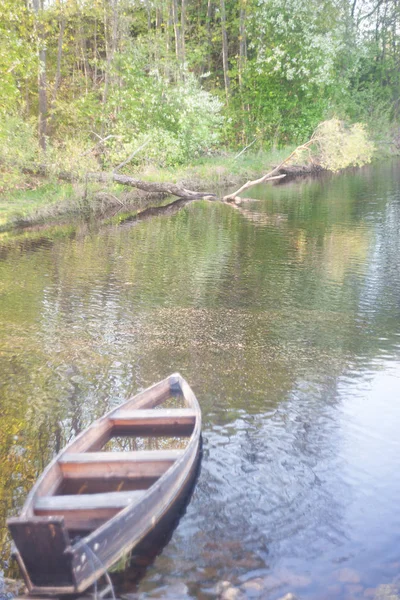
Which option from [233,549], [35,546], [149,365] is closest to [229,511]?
[233,549]

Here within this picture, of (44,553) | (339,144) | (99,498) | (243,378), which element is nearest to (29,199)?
(339,144)

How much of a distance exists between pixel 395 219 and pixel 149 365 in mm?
16114

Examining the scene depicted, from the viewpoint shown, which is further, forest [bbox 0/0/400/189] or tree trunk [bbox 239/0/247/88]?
tree trunk [bbox 239/0/247/88]

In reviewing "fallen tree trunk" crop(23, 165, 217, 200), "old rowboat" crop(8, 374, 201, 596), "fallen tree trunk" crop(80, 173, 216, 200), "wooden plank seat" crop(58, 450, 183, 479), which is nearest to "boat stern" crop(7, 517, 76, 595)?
"old rowboat" crop(8, 374, 201, 596)

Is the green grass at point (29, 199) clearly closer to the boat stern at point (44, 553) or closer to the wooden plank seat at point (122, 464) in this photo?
the wooden plank seat at point (122, 464)

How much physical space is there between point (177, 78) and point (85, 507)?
3194cm

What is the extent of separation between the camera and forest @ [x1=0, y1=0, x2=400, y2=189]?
2511 cm

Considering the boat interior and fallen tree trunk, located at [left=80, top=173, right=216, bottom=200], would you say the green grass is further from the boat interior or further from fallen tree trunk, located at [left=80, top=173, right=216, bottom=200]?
the boat interior

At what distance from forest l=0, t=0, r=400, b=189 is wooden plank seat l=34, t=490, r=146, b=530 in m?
19.6

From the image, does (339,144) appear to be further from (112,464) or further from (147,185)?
(112,464)

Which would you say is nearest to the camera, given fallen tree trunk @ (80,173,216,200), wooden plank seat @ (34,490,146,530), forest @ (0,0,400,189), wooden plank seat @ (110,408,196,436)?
wooden plank seat @ (34,490,146,530)

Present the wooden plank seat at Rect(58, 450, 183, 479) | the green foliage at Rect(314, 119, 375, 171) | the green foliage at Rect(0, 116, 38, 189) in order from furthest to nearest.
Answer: the green foliage at Rect(314, 119, 375, 171) → the green foliage at Rect(0, 116, 38, 189) → the wooden plank seat at Rect(58, 450, 183, 479)

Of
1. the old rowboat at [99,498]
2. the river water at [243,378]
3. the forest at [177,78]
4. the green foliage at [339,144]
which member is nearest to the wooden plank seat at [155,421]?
the old rowboat at [99,498]

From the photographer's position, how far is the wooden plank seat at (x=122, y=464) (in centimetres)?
612
